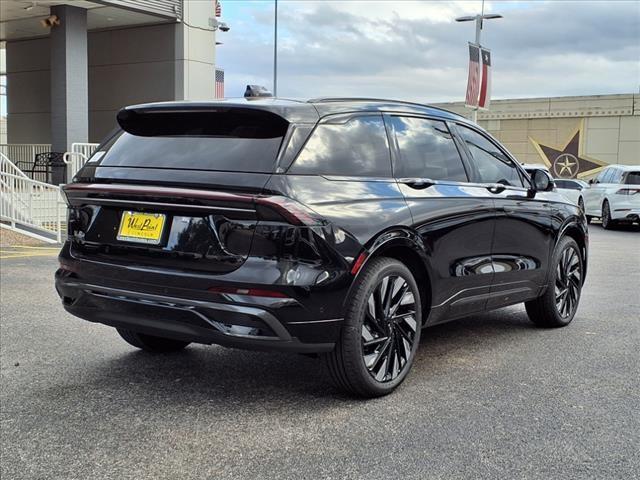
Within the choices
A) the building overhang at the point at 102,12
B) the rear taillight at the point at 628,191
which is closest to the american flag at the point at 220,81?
the building overhang at the point at 102,12

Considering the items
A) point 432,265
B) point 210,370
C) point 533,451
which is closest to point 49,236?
point 210,370

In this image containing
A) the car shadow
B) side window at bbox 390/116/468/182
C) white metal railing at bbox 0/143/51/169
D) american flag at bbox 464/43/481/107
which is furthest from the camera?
white metal railing at bbox 0/143/51/169

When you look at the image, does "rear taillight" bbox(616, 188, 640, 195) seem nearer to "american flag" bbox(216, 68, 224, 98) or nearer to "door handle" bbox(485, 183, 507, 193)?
"american flag" bbox(216, 68, 224, 98)

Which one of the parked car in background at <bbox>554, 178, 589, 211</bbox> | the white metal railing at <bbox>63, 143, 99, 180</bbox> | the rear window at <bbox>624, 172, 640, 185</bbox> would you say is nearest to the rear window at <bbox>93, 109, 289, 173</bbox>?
the white metal railing at <bbox>63, 143, 99, 180</bbox>

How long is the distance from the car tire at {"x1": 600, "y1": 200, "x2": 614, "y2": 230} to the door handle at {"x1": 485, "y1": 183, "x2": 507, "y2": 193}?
47.7ft

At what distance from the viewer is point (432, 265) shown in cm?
463

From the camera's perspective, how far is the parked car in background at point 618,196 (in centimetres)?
1829

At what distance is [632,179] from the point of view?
60.9 feet

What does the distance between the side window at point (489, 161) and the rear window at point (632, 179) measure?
552 inches

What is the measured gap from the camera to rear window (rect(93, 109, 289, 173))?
396 cm

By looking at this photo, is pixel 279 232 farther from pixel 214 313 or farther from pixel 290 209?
pixel 214 313

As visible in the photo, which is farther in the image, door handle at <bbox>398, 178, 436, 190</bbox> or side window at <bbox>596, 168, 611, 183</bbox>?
side window at <bbox>596, 168, 611, 183</bbox>

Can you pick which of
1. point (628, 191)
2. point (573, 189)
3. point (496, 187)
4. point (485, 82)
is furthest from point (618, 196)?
point (496, 187)

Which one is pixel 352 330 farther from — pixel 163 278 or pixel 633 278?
pixel 633 278
